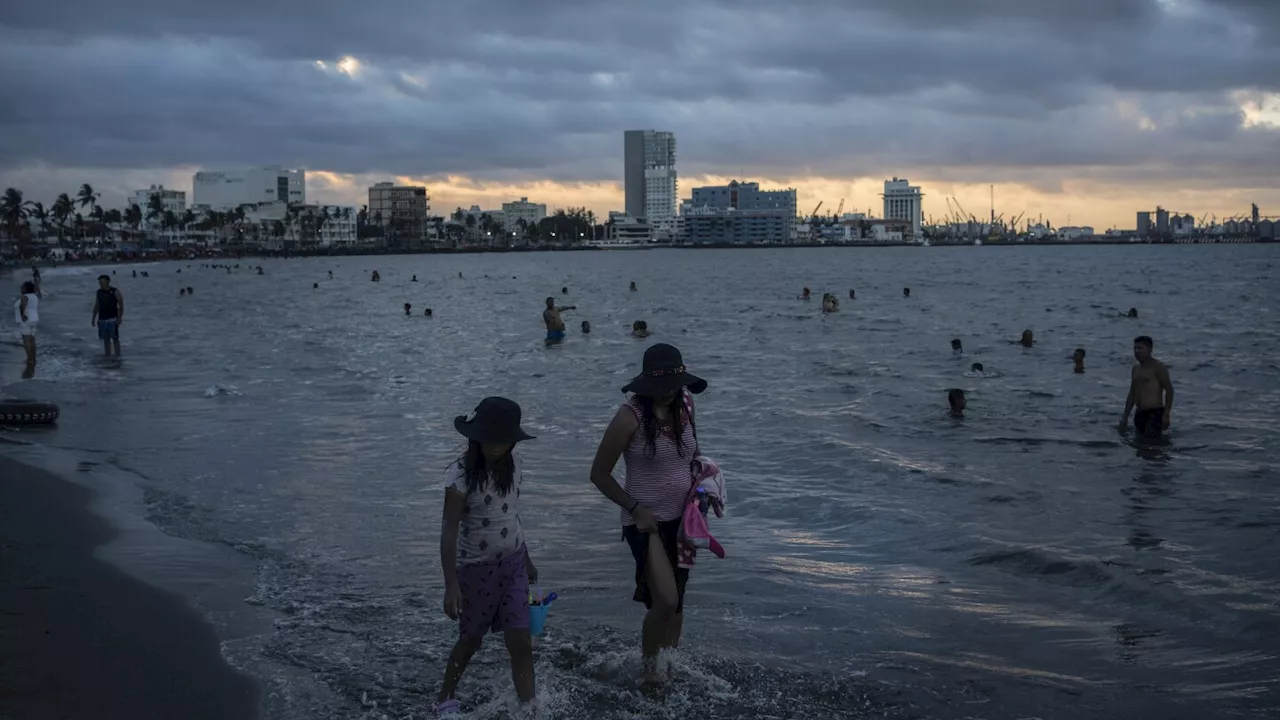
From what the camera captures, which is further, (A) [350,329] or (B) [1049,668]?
(A) [350,329]

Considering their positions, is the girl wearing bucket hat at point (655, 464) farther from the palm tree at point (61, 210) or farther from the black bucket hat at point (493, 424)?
the palm tree at point (61, 210)

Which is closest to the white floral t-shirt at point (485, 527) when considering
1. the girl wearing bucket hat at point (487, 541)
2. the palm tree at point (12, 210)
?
the girl wearing bucket hat at point (487, 541)

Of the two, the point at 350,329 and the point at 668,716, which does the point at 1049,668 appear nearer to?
the point at 668,716

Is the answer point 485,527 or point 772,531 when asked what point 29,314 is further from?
point 485,527

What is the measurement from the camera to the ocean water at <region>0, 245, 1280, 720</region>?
606cm

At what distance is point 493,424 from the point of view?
16.1 ft

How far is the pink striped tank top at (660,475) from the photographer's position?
5.39 m

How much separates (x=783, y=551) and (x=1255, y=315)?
42893 mm

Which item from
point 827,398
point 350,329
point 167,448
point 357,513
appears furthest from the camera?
point 350,329

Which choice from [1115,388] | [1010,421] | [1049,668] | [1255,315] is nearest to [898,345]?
[1115,388]

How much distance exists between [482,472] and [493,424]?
275 millimetres

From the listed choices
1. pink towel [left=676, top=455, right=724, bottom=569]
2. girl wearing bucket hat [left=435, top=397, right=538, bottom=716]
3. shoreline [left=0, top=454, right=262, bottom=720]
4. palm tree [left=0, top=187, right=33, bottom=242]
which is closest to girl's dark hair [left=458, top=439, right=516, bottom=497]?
girl wearing bucket hat [left=435, top=397, right=538, bottom=716]

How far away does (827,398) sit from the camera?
19.6m

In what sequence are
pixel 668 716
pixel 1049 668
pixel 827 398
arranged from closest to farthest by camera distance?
pixel 668 716 < pixel 1049 668 < pixel 827 398
